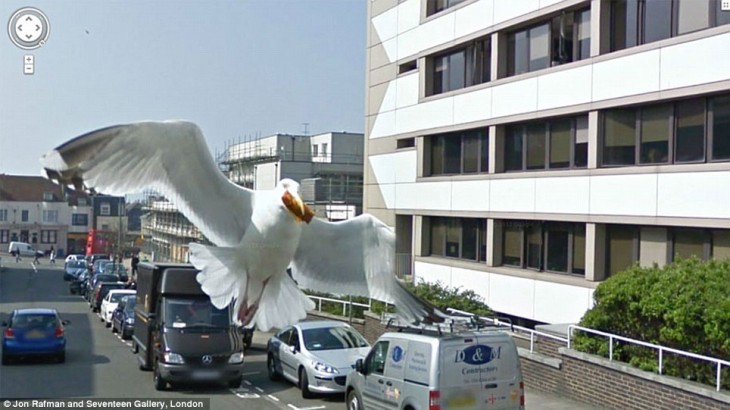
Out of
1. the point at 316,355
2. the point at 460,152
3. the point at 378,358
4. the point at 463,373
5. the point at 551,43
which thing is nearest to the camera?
the point at 463,373

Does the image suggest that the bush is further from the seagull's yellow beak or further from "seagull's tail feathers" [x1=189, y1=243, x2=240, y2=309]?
the seagull's yellow beak

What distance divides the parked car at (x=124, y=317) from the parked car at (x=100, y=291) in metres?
6.94

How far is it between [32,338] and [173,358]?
5861 mm

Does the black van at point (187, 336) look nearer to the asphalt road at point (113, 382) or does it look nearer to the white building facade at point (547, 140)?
the asphalt road at point (113, 382)

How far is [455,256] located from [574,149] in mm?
6814

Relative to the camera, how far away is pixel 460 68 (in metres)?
24.3

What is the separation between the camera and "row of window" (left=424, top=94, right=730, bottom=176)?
1554 cm

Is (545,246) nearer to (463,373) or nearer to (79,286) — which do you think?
(463,373)

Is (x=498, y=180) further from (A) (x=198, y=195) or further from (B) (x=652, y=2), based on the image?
(A) (x=198, y=195)

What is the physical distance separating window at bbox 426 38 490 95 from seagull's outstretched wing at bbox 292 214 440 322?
57.9 feet

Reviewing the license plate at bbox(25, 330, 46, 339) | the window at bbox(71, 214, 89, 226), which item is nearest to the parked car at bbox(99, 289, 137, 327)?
the license plate at bbox(25, 330, 46, 339)

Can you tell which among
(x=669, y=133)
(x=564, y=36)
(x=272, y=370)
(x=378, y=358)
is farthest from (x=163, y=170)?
(x=564, y=36)

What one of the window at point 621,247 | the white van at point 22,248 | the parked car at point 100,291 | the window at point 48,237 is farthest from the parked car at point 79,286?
the window at point 621,247

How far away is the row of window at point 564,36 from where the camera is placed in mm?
16047
